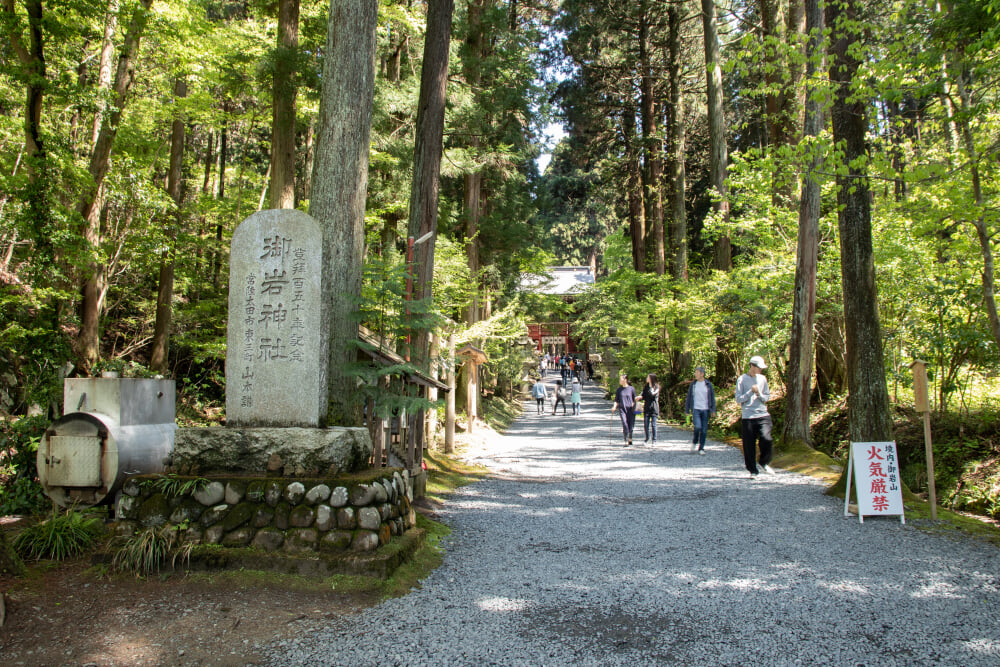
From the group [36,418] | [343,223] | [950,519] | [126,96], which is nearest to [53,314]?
[36,418]

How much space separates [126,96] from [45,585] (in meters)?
9.28

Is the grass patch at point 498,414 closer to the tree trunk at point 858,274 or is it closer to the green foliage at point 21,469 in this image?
the tree trunk at point 858,274

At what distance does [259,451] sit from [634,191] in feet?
63.9

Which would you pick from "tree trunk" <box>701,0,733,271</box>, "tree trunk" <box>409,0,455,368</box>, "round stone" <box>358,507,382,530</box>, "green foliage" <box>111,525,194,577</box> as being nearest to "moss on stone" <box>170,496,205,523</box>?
"green foliage" <box>111,525,194,577</box>

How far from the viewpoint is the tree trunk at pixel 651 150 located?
65.3 ft

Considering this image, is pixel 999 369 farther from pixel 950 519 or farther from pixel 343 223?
pixel 343 223

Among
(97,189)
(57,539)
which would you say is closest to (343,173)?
(57,539)

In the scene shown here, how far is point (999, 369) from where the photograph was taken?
26.4 ft

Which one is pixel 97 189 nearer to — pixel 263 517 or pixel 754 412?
pixel 263 517

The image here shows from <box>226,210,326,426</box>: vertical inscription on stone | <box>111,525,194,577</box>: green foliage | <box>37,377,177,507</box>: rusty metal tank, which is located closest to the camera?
<box>111,525,194,577</box>: green foliage

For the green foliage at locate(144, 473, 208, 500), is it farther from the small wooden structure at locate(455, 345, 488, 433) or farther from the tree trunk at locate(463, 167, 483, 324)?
the tree trunk at locate(463, 167, 483, 324)

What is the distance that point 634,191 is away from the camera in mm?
21891

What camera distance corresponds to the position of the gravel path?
10.8 feet

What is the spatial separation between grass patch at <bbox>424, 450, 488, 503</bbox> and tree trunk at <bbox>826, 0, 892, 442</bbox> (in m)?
5.12
